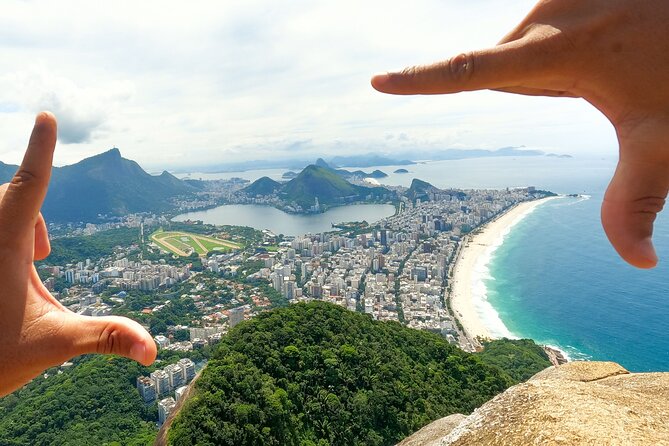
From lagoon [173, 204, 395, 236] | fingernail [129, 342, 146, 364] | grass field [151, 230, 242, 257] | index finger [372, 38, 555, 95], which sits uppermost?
index finger [372, 38, 555, 95]

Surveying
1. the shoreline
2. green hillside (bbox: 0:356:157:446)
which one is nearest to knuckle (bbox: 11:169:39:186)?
green hillside (bbox: 0:356:157:446)

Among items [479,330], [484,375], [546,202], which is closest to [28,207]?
[484,375]

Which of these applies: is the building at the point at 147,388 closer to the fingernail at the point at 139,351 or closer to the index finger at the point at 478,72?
the fingernail at the point at 139,351

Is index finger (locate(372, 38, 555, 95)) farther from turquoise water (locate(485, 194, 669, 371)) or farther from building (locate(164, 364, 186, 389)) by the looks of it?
turquoise water (locate(485, 194, 669, 371))

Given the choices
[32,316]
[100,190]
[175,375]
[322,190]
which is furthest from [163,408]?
[100,190]

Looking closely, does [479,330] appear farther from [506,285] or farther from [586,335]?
[506,285]

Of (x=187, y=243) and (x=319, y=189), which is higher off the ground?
(x=319, y=189)

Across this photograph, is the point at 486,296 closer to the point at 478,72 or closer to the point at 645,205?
the point at 645,205
